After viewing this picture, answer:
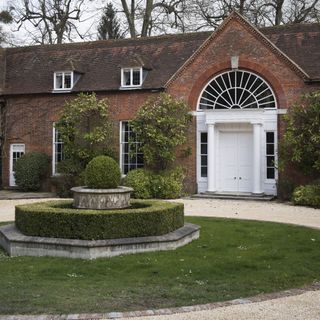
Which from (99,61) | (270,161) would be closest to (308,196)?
(270,161)

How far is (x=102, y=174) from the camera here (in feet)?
37.7

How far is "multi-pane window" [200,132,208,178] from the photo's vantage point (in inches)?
885

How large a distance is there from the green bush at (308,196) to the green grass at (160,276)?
6980 millimetres

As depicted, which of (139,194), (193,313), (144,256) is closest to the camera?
(193,313)

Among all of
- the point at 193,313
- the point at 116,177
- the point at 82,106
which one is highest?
the point at 82,106

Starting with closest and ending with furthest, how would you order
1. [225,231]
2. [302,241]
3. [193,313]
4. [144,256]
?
[193,313], [144,256], [302,241], [225,231]

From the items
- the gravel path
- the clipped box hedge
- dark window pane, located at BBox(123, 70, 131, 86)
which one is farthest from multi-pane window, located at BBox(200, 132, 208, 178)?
the clipped box hedge

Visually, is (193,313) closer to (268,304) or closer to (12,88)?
(268,304)

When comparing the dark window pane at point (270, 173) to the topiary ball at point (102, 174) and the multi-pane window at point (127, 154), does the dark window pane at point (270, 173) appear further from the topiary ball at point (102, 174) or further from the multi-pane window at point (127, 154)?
Result: the topiary ball at point (102, 174)

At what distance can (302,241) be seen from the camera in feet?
37.3

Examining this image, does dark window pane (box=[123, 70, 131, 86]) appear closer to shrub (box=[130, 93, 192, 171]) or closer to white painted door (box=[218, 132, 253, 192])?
shrub (box=[130, 93, 192, 171])

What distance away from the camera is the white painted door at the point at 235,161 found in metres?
21.9

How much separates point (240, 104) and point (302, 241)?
11433 millimetres

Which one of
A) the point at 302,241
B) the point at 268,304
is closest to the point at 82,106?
the point at 302,241
